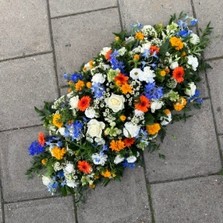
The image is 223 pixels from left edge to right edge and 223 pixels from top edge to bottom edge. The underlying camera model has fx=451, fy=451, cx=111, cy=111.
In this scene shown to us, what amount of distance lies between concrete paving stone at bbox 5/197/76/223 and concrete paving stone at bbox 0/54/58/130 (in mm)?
599

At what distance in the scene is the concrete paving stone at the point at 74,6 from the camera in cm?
349

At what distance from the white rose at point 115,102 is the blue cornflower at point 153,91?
0.17 m

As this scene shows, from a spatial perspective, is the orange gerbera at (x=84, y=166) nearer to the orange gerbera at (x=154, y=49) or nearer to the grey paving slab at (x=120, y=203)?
the grey paving slab at (x=120, y=203)

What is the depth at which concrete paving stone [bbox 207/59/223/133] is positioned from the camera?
323cm

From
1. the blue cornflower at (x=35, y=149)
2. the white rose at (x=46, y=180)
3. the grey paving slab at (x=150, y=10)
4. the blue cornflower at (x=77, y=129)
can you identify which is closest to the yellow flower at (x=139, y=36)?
the grey paving slab at (x=150, y=10)

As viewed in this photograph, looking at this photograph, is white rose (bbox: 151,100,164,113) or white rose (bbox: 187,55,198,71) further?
white rose (bbox: 187,55,198,71)

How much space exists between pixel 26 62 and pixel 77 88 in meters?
0.64

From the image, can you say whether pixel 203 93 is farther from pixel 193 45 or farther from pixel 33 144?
pixel 33 144

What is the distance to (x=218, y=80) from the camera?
3258mm

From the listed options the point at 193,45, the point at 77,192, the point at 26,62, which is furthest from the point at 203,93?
the point at 26,62

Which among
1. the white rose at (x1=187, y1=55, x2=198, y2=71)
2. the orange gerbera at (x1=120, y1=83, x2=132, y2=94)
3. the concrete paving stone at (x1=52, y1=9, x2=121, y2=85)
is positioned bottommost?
the orange gerbera at (x1=120, y1=83, x2=132, y2=94)

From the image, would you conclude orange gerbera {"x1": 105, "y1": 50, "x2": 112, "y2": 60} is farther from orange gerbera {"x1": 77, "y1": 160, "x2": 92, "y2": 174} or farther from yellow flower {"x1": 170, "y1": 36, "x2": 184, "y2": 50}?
orange gerbera {"x1": 77, "y1": 160, "x2": 92, "y2": 174}

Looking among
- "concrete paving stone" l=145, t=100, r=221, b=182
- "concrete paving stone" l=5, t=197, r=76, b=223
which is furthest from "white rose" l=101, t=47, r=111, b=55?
"concrete paving stone" l=5, t=197, r=76, b=223

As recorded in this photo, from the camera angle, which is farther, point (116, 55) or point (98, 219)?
point (98, 219)
